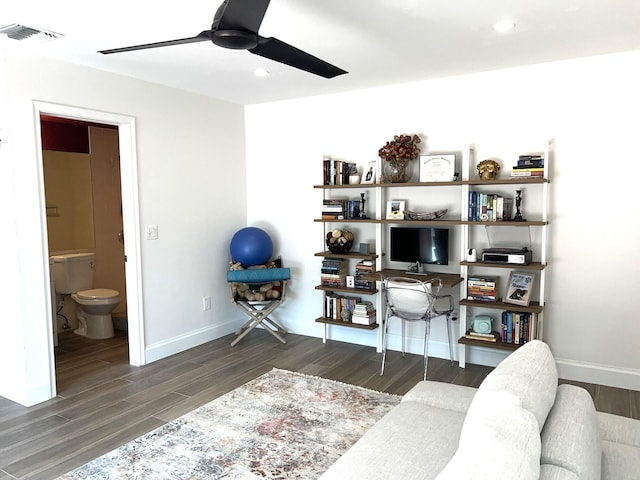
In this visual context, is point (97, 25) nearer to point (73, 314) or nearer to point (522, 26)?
point (522, 26)

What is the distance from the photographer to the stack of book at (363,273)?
4.54 m

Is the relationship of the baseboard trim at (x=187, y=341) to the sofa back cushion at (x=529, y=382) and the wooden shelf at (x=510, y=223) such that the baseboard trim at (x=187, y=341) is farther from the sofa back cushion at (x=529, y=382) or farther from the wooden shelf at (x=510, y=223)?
the sofa back cushion at (x=529, y=382)

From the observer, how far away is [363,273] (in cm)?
461

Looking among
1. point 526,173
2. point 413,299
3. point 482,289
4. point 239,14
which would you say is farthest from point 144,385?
point 526,173

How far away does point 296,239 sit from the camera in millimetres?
5191

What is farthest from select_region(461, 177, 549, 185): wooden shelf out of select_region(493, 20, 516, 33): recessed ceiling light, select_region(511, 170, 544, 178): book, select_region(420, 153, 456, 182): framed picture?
select_region(493, 20, 516, 33): recessed ceiling light

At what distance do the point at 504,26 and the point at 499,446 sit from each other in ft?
8.38

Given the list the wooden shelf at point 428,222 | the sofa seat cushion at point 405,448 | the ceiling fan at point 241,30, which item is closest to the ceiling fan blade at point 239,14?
the ceiling fan at point 241,30

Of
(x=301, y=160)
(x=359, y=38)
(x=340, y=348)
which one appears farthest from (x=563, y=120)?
(x=340, y=348)

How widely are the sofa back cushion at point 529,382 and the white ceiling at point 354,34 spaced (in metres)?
1.87

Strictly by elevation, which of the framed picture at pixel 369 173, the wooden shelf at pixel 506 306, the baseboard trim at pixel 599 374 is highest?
the framed picture at pixel 369 173

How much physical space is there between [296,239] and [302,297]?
636 mm

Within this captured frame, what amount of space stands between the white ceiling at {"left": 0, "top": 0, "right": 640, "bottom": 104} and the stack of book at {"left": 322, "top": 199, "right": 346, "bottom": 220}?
1149 millimetres

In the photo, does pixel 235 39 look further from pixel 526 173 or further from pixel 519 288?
pixel 519 288
